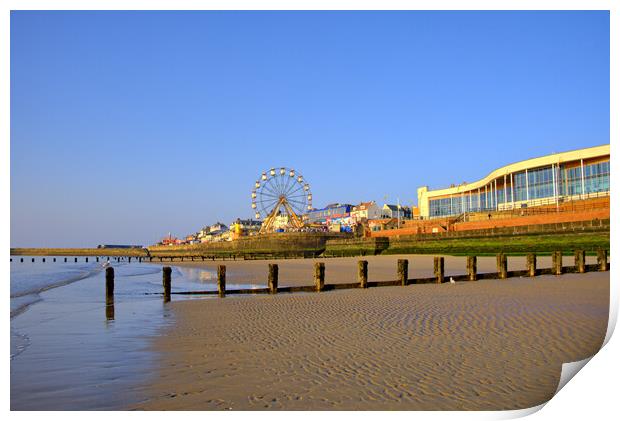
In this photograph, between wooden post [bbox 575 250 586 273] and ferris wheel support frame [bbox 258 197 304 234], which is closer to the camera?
wooden post [bbox 575 250 586 273]

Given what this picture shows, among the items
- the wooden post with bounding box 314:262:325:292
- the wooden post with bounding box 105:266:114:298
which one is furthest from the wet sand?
the wooden post with bounding box 105:266:114:298

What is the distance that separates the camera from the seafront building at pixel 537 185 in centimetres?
5250

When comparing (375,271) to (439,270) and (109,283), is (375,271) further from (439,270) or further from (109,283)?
(109,283)

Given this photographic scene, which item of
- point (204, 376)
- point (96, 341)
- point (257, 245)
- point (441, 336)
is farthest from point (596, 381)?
point (257, 245)

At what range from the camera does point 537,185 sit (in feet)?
196

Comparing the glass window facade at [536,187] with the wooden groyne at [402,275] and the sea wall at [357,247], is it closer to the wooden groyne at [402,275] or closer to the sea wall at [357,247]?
the sea wall at [357,247]

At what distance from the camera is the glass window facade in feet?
174

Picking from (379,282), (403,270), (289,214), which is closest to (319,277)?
(379,282)

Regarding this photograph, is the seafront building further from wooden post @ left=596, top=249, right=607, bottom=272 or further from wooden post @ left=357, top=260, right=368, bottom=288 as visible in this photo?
wooden post @ left=357, top=260, right=368, bottom=288

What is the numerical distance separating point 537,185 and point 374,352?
2234 inches
